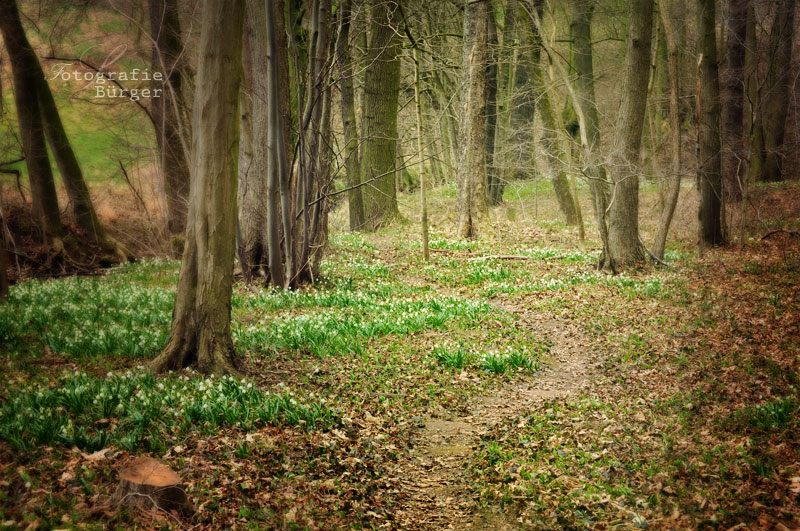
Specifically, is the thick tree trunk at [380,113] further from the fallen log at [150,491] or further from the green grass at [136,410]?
the fallen log at [150,491]

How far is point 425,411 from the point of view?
6938mm

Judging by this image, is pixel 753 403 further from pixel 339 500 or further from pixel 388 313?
pixel 388 313

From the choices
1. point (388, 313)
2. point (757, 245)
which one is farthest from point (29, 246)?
point (757, 245)

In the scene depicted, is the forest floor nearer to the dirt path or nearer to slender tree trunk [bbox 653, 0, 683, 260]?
the dirt path

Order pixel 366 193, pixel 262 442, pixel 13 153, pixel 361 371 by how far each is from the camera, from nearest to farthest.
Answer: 1. pixel 262 442
2. pixel 361 371
3. pixel 13 153
4. pixel 366 193

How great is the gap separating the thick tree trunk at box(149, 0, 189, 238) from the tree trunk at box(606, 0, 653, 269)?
40.5ft

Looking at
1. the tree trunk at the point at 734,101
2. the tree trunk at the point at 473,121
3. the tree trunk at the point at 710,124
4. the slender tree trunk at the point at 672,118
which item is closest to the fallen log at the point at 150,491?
the slender tree trunk at the point at 672,118

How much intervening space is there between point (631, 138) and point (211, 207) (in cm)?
1056

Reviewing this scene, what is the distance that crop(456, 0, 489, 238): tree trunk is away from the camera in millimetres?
17438

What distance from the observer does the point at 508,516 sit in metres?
4.95

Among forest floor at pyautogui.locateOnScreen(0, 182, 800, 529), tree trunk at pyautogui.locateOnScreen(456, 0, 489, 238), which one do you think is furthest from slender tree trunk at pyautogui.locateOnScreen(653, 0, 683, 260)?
tree trunk at pyautogui.locateOnScreen(456, 0, 489, 238)

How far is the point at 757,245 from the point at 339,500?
1484 cm

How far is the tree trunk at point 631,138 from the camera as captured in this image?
524 inches

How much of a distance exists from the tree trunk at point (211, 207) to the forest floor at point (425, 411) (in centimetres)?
47
